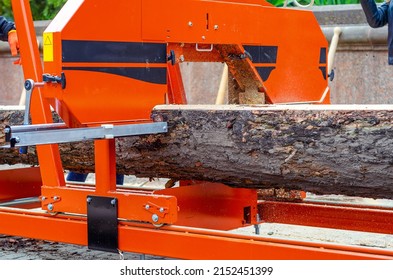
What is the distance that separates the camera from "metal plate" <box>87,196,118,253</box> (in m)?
4.07

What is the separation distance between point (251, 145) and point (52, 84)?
0.97 metres

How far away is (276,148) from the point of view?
12.7 feet

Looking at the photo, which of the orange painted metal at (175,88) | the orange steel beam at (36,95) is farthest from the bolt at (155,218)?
the orange painted metal at (175,88)

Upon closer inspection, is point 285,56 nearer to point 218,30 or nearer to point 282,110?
point 218,30

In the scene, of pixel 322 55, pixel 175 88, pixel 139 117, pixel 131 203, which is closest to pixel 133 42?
pixel 139 117

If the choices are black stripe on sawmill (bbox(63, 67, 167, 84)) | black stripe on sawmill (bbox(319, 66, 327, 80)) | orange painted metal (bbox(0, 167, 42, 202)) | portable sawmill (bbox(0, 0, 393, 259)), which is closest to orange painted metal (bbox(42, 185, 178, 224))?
portable sawmill (bbox(0, 0, 393, 259))

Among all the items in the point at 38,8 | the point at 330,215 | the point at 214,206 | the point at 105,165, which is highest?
the point at 38,8

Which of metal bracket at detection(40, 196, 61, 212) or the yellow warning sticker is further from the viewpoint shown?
metal bracket at detection(40, 196, 61, 212)

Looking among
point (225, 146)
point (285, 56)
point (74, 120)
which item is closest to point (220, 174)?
point (225, 146)

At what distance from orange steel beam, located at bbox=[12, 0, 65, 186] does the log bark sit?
13.6 inches

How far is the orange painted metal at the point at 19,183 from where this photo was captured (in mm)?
5301

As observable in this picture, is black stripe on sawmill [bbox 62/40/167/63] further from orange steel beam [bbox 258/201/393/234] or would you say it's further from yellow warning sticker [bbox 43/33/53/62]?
orange steel beam [bbox 258/201/393/234]

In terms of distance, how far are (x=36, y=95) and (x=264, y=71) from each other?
1428 millimetres

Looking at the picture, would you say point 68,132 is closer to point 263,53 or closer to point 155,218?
point 155,218
